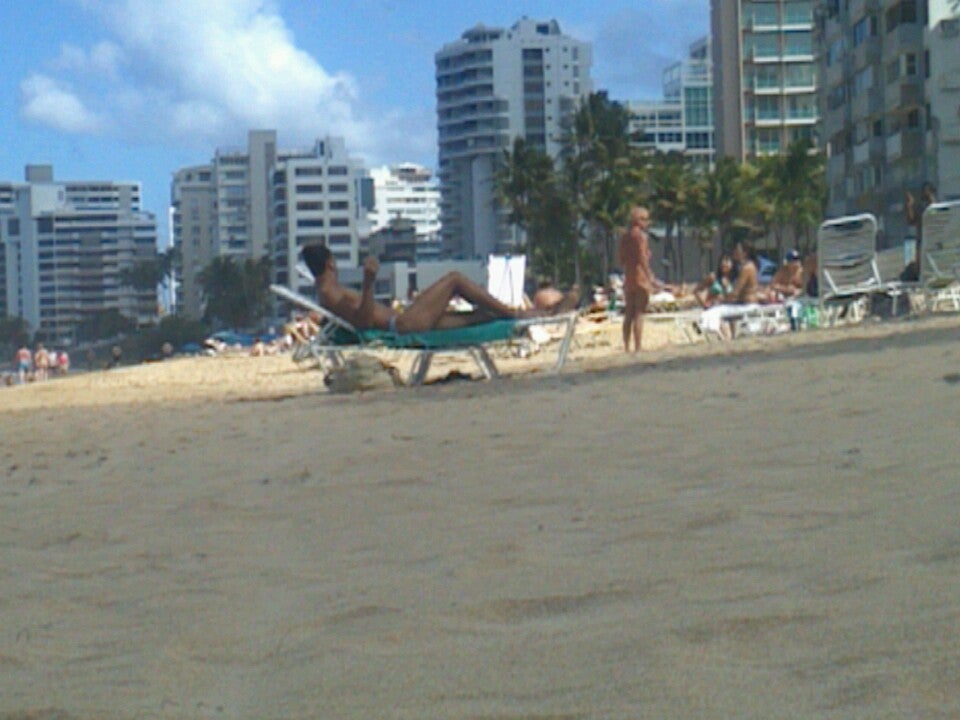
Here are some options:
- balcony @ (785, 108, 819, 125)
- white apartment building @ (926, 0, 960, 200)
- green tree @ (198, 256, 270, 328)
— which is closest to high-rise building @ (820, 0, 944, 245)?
white apartment building @ (926, 0, 960, 200)

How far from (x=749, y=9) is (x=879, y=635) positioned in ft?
296

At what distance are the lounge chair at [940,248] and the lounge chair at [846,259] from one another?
415 mm

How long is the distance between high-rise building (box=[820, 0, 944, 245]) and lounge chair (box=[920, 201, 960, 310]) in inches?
1626

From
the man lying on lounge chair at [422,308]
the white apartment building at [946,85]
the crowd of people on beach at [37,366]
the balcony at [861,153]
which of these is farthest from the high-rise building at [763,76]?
the man lying on lounge chair at [422,308]

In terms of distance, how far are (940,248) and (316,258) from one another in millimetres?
5568

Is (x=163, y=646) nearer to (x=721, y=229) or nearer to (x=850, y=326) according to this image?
(x=850, y=326)

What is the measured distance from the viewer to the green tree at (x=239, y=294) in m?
130

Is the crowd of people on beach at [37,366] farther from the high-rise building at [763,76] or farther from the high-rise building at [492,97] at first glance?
the high-rise building at [492,97]

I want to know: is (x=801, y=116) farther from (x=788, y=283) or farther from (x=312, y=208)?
(x=312, y=208)

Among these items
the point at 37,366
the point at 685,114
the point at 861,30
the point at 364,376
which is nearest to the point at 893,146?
the point at 861,30

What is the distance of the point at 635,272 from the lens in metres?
14.1

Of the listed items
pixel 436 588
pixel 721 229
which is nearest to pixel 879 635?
pixel 436 588

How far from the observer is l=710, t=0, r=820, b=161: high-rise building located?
89.4 m

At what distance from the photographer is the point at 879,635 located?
10.6 feet
